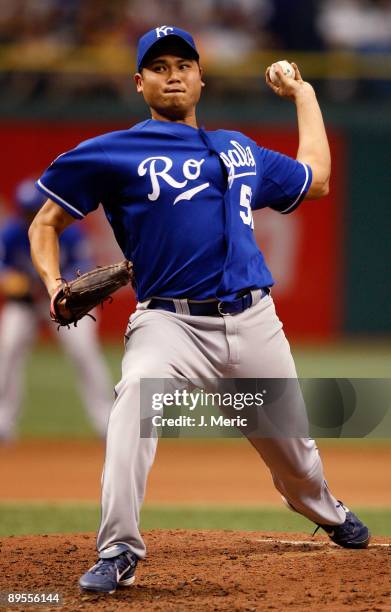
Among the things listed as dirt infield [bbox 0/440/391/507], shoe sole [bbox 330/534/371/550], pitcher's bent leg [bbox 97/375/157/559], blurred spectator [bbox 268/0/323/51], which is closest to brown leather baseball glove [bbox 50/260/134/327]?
pitcher's bent leg [bbox 97/375/157/559]

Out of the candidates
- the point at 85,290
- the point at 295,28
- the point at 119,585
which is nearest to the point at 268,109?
the point at 295,28

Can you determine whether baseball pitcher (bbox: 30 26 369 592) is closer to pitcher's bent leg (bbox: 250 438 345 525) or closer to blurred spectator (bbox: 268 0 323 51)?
pitcher's bent leg (bbox: 250 438 345 525)

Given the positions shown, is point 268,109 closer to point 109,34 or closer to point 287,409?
point 109,34

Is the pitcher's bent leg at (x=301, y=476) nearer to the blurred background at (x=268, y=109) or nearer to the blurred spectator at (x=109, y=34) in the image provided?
the blurred background at (x=268, y=109)

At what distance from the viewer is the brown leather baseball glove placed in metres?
4.11

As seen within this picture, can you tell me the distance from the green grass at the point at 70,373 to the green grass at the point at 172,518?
3341mm

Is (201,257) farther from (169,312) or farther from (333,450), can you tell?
(333,450)

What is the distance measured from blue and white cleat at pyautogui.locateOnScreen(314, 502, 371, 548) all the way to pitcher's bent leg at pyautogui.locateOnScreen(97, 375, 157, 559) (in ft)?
3.51

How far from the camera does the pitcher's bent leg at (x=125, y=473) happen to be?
3.96 metres

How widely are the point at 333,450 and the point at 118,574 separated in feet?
19.2

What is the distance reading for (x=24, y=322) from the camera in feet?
31.3

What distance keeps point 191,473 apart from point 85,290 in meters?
4.44

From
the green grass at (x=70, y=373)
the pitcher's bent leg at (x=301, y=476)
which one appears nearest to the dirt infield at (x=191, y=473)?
the green grass at (x=70, y=373)

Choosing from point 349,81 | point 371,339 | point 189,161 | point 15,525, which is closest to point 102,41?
point 349,81
